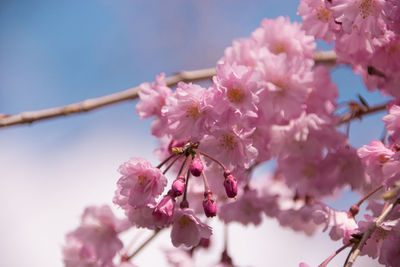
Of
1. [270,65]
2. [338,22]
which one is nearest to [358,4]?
[338,22]

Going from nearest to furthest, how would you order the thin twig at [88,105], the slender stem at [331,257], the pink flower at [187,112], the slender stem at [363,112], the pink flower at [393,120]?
the slender stem at [331,257] → the pink flower at [187,112] → the pink flower at [393,120] → the thin twig at [88,105] → the slender stem at [363,112]

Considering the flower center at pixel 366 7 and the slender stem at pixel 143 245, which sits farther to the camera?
the slender stem at pixel 143 245

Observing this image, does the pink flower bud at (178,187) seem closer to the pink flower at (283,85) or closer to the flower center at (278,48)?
the pink flower at (283,85)

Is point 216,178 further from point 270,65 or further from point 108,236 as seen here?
point 108,236

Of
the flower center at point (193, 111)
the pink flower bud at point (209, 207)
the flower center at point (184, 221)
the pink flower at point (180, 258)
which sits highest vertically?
the flower center at point (193, 111)

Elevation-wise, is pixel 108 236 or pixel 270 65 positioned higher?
pixel 270 65

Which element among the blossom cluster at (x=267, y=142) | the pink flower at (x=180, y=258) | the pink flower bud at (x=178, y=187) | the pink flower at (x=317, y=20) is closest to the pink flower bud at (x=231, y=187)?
the blossom cluster at (x=267, y=142)

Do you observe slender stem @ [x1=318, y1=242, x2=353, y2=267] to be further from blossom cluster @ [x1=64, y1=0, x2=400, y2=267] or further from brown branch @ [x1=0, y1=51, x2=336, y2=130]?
brown branch @ [x1=0, y1=51, x2=336, y2=130]

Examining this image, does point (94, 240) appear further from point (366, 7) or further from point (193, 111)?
point (366, 7)
